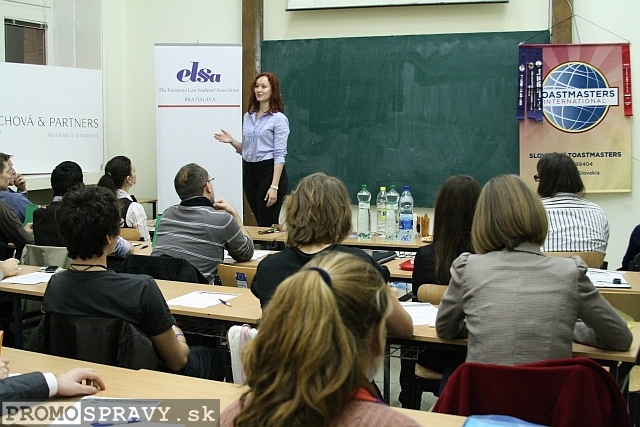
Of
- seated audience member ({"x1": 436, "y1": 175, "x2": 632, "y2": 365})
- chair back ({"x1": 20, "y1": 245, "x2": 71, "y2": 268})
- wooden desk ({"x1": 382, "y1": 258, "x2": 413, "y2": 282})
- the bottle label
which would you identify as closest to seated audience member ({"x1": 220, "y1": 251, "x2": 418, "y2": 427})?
seated audience member ({"x1": 436, "y1": 175, "x2": 632, "y2": 365})

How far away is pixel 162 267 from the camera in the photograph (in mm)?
3658

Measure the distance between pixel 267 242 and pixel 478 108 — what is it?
2.59 m

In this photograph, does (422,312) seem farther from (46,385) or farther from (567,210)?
(46,385)

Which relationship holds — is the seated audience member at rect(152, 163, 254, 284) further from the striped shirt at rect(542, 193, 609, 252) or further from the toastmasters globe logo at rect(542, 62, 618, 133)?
A: the toastmasters globe logo at rect(542, 62, 618, 133)

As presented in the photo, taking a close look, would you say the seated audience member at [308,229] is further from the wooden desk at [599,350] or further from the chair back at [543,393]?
the chair back at [543,393]

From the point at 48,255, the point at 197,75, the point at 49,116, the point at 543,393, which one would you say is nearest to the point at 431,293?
the point at 543,393


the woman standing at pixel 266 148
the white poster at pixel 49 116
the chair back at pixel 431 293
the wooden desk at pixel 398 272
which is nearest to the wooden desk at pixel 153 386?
the chair back at pixel 431 293

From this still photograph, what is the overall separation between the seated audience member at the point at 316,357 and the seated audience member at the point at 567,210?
290cm

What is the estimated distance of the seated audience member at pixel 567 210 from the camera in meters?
3.82

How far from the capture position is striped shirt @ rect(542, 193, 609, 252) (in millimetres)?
3846

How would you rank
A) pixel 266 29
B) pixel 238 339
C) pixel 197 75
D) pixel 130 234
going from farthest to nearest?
pixel 266 29 < pixel 197 75 < pixel 130 234 < pixel 238 339

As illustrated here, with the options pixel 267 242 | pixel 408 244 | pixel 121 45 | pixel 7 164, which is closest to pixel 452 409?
pixel 408 244

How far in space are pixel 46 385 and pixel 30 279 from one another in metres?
1.99

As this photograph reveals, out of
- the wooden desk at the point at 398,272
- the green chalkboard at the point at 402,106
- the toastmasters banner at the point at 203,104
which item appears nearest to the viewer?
the wooden desk at the point at 398,272
